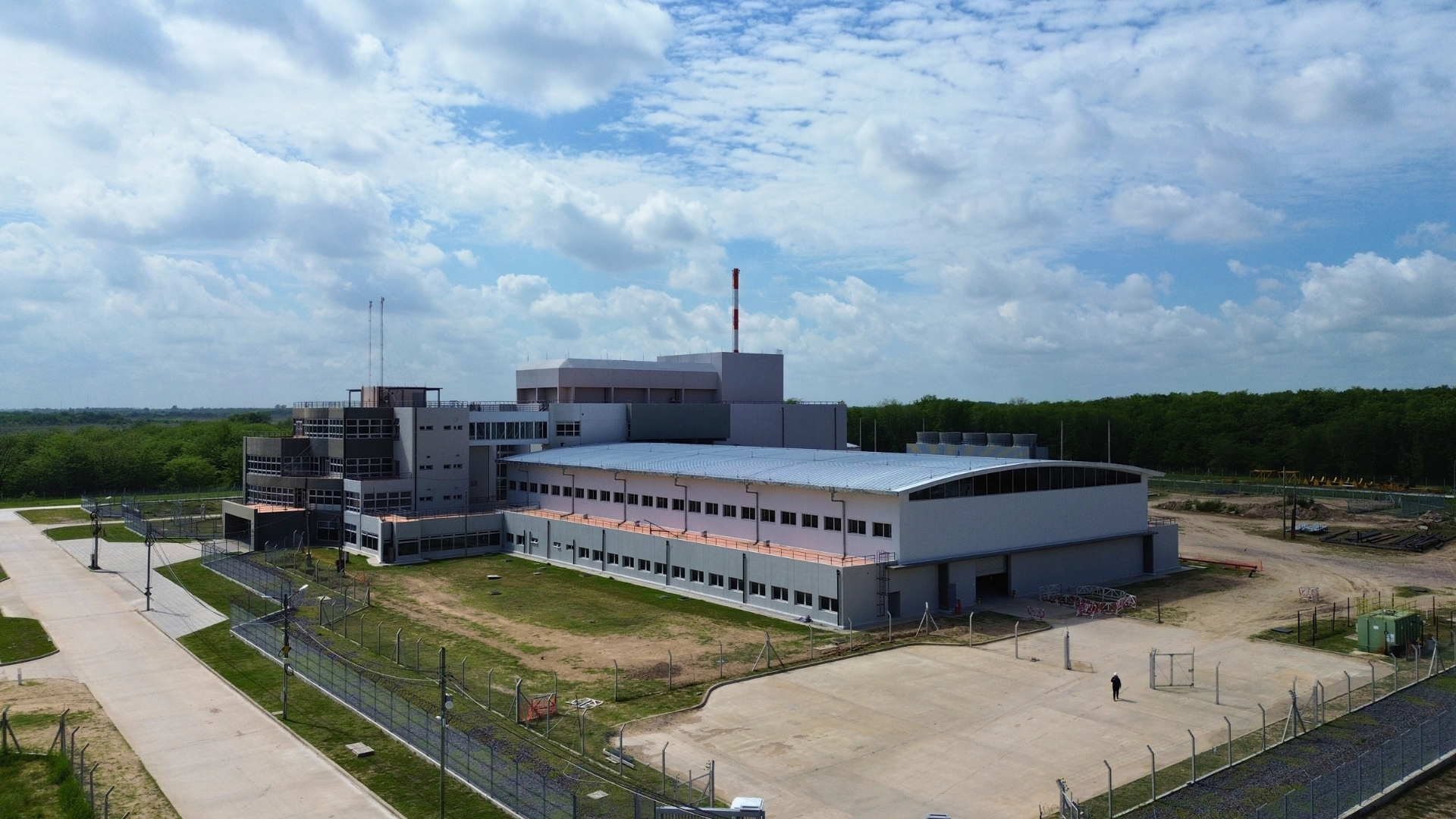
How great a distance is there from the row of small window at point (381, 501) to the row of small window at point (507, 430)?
7.29 metres

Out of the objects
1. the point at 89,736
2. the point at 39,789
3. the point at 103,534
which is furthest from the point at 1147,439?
the point at 39,789

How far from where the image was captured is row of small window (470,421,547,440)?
242ft

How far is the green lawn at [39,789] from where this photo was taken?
23078 millimetres

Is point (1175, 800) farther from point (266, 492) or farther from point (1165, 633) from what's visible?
point (266, 492)

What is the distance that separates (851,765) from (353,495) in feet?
173

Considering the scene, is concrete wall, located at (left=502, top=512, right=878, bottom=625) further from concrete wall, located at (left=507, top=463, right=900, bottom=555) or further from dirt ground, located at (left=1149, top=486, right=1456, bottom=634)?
dirt ground, located at (left=1149, top=486, right=1456, bottom=634)

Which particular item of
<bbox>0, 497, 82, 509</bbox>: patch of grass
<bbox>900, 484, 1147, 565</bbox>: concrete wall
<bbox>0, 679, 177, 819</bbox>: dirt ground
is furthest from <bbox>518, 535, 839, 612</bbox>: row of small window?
<bbox>0, 497, 82, 509</bbox>: patch of grass

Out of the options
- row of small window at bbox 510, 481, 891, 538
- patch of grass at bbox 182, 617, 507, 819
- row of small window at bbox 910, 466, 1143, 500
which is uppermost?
row of small window at bbox 910, 466, 1143, 500

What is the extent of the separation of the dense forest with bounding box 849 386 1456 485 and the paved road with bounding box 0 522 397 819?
102 m

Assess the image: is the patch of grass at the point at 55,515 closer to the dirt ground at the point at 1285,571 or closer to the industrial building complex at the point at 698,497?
the industrial building complex at the point at 698,497

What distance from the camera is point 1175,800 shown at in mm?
22938

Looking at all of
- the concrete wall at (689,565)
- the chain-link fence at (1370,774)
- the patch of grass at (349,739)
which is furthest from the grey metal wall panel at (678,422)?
the chain-link fence at (1370,774)

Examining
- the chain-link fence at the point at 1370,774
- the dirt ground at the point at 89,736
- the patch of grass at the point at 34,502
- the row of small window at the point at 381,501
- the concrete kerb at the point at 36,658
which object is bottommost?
the concrete kerb at the point at 36,658

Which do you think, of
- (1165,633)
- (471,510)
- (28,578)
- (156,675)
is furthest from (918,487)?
(28,578)
